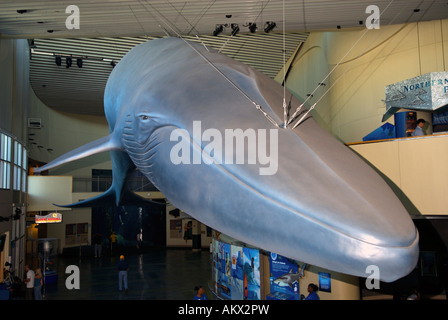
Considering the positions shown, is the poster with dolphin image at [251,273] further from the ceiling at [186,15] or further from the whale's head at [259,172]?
the whale's head at [259,172]

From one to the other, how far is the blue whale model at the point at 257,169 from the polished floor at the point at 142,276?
908 cm

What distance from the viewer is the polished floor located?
12.5 meters

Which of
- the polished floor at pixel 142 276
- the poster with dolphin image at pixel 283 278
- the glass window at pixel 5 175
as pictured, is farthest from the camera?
the glass window at pixel 5 175

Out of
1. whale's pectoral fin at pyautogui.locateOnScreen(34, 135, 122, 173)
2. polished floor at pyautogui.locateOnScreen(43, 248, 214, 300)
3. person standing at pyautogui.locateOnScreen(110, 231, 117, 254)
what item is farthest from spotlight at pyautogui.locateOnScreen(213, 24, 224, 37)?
person standing at pyautogui.locateOnScreen(110, 231, 117, 254)

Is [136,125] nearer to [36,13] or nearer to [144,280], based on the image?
[36,13]

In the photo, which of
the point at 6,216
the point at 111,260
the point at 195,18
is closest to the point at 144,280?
the point at 6,216

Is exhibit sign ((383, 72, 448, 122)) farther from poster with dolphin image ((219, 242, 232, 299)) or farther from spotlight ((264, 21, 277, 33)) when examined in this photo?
poster with dolphin image ((219, 242, 232, 299))

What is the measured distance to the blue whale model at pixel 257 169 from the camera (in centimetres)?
223

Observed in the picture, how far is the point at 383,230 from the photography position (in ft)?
7.21

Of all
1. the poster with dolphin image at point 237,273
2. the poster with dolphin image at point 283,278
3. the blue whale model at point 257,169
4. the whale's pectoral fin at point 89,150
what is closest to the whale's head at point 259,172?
the blue whale model at point 257,169

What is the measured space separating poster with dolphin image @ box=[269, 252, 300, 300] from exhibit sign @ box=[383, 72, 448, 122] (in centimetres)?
590

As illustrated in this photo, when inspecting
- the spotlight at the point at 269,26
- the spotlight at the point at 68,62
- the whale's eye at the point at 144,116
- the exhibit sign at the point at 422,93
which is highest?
the spotlight at the point at 68,62

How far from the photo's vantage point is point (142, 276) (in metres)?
15.4
